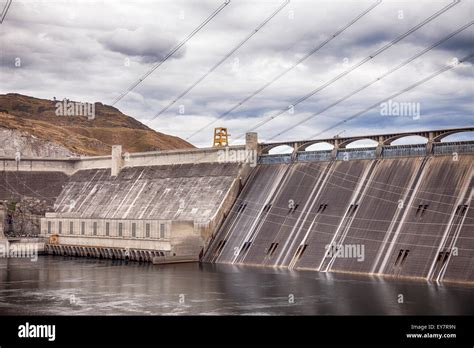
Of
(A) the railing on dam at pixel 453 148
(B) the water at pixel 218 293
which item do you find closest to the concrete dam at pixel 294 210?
(A) the railing on dam at pixel 453 148

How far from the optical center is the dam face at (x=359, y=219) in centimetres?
5562

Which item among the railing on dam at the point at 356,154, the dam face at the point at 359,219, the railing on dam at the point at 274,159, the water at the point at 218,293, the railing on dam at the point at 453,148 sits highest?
the railing on dam at the point at 274,159

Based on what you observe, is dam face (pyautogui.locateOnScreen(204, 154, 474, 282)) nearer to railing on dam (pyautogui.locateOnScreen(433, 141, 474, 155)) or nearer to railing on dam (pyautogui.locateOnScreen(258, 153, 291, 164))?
railing on dam (pyautogui.locateOnScreen(433, 141, 474, 155))

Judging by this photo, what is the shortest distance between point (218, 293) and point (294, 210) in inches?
808

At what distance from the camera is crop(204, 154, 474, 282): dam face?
182 ft

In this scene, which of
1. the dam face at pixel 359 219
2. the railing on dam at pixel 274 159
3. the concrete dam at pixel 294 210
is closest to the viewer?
Result: the dam face at pixel 359 219

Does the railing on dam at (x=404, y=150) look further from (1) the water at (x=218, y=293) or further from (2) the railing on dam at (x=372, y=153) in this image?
(1) the water at (x=218, y=293)

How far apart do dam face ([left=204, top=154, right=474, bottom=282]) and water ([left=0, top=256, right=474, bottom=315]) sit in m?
2.39

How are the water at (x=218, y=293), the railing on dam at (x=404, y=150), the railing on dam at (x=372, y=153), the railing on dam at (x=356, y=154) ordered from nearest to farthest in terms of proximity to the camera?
the water at (x=218, y=293) < the railing on dam at (x=372, y=153) < the railing on dam at (x=404, y=150) < the railing on dam at (x=356, y=154)

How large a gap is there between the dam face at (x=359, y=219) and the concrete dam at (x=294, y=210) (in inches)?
4.6

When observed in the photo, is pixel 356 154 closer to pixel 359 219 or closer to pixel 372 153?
pixel 372 153

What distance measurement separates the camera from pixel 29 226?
96.0 m

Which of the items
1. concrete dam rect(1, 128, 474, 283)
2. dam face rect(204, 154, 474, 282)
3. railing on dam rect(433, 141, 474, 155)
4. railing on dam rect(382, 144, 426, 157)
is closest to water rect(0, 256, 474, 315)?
dam face rect(204, 154, 474, 282)

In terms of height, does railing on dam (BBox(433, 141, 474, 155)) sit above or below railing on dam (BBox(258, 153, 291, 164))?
below
